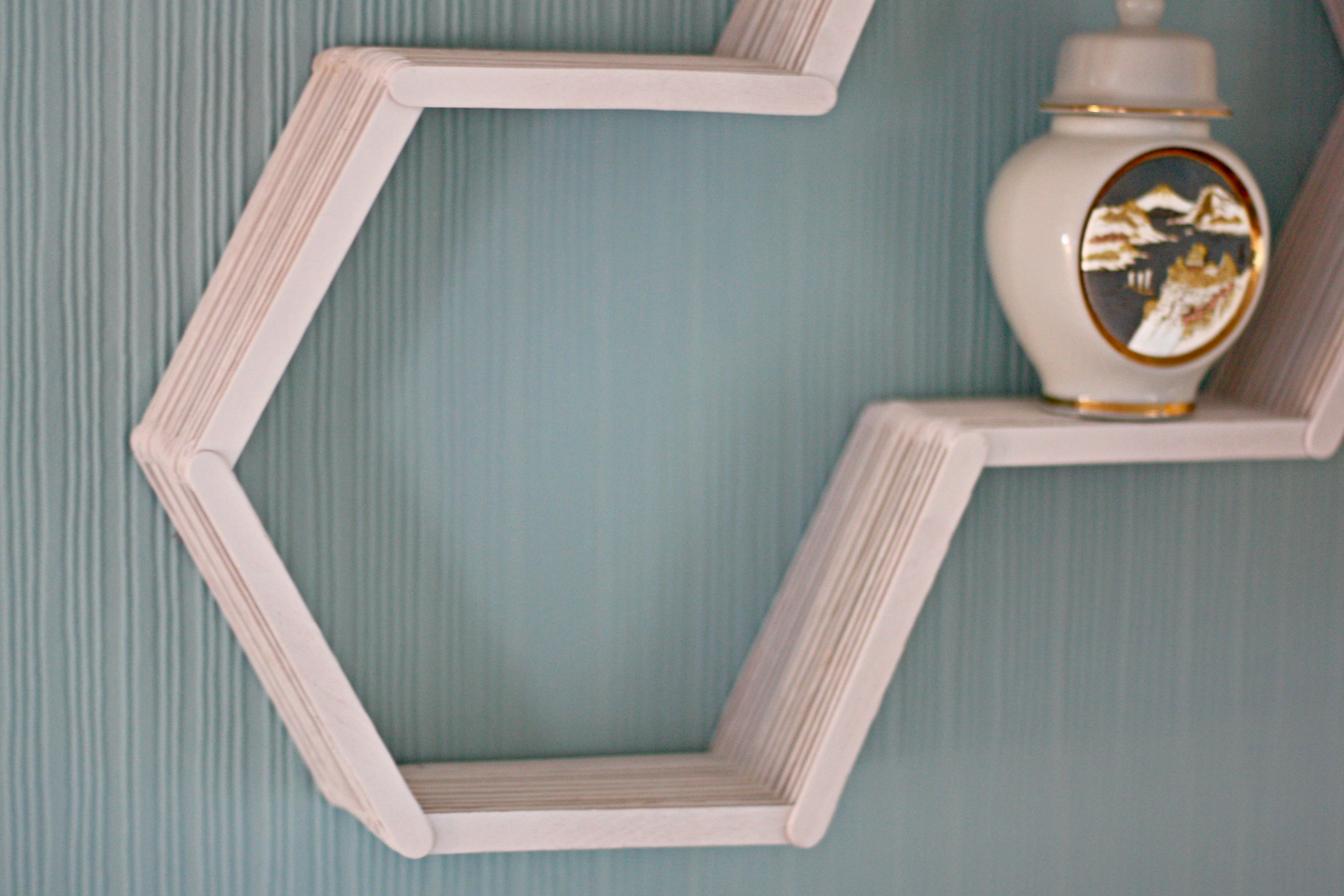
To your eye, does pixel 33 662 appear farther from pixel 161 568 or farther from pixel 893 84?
pixel 893 84

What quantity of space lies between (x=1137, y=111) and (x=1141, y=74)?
0.02 metres

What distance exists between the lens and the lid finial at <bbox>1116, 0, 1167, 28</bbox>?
0.65 metres

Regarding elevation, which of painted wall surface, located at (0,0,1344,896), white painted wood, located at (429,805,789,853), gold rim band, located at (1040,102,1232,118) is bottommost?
white painted wood, located at (429,805,789,853)

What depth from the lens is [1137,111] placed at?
0.63 m

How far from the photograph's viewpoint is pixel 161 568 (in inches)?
26.0

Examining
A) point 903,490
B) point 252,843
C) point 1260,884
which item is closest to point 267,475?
point 252,843

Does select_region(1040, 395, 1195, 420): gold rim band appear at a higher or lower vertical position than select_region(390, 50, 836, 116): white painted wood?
lower

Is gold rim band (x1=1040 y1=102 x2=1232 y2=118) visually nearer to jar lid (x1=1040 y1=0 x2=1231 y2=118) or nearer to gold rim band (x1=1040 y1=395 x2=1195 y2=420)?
jar lid (x1=1040 y1=0 x2=1231 y2=118)

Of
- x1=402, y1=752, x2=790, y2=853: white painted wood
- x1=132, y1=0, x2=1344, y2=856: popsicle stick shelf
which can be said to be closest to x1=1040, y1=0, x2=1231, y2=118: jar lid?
x1=132, y1=0, x2=1344, y2=856: popsicle stick shelf

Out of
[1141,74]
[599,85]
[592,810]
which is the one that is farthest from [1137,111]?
[592,810]

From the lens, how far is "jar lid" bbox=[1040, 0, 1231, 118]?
0.63 meters

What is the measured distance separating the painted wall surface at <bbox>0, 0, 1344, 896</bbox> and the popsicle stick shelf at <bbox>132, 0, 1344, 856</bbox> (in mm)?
25

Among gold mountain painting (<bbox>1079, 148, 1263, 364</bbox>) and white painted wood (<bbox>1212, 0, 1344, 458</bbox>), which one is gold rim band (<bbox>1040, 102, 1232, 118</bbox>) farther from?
white painted wood (<bbox>1212, 0, 1344, 458</bbox>)

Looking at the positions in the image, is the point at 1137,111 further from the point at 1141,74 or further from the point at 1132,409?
the point at 1132,409
